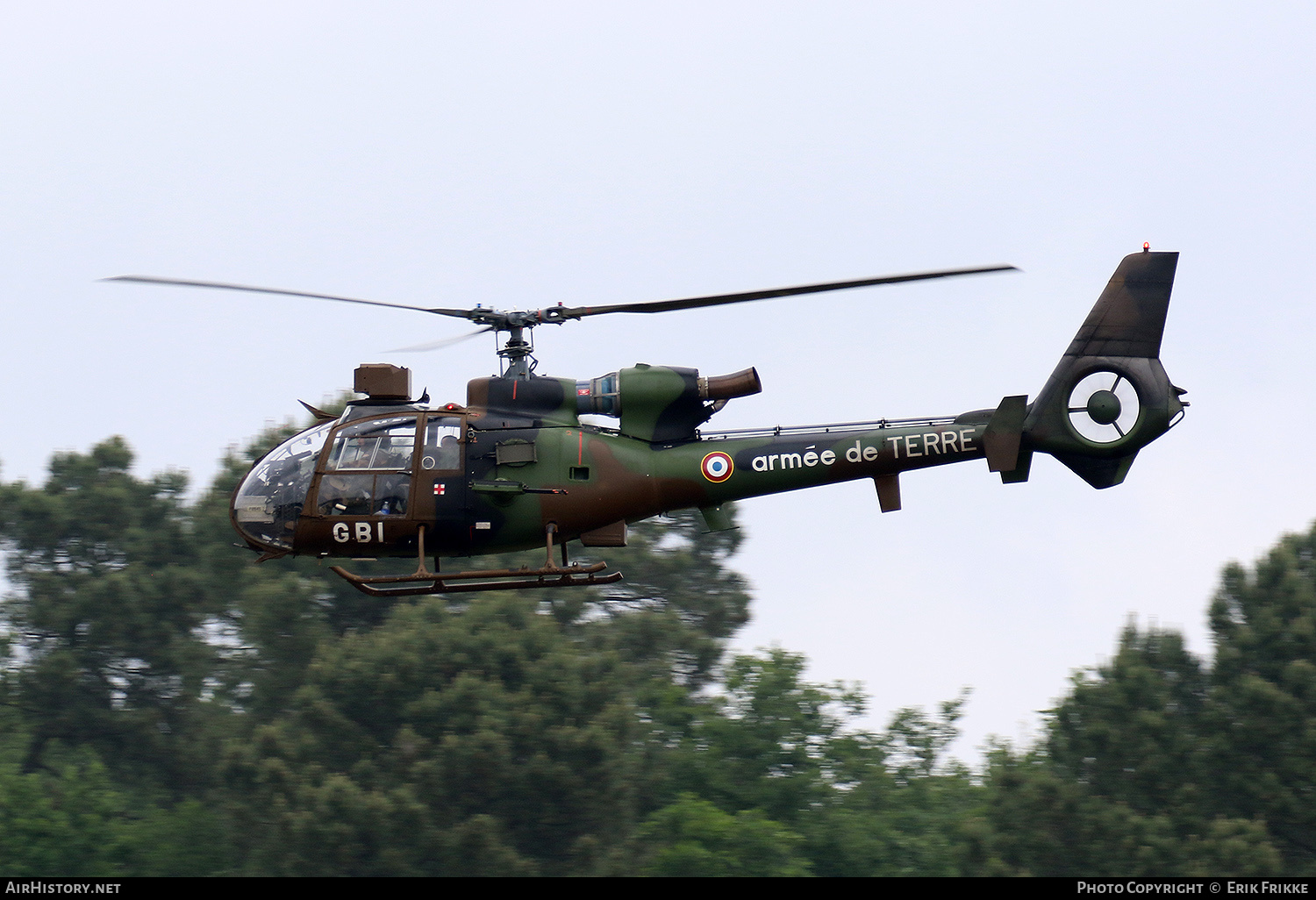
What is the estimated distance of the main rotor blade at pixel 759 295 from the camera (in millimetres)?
17453

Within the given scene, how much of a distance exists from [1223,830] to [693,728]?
17786 millimetres

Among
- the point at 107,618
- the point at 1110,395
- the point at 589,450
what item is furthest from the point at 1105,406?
the point at 107,618

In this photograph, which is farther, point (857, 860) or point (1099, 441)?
point (857, 860)

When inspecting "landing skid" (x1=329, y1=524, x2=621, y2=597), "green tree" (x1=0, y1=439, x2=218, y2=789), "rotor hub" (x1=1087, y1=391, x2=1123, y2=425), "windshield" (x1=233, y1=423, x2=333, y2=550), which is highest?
"green tree" (x1=0, y1=439, x2=218, y2=789)

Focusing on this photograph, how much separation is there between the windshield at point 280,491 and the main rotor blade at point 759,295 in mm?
3524

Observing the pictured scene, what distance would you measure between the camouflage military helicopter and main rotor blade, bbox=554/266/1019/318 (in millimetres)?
35

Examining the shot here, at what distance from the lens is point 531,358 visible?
19859 mm

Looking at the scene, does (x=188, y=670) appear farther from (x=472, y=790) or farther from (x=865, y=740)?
(x=865, y=740)

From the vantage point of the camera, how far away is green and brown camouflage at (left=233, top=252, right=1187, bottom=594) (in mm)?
18750

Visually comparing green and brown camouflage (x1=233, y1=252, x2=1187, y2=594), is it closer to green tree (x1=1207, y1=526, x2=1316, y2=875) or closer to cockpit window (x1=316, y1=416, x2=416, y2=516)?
cockpit window (x1=316, y1=416, x2=416, y2=516)

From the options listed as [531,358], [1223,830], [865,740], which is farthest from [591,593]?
[531,358]

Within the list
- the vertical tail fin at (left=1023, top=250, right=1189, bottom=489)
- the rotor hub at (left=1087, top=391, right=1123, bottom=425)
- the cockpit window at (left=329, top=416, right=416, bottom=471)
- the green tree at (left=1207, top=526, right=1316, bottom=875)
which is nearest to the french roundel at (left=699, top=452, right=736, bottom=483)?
the cockpit window at (left=329, top=416, right=416, bottom=471)
